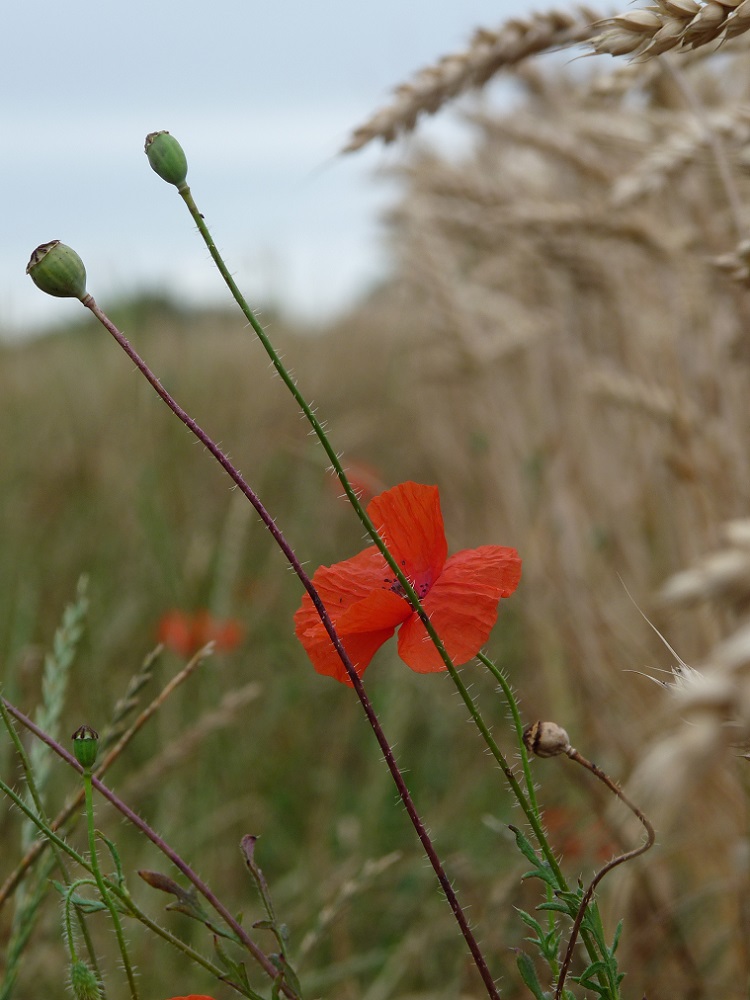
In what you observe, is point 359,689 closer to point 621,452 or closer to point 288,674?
point 288,674

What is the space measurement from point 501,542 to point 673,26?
2.20 meters

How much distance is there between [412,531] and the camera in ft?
1.84

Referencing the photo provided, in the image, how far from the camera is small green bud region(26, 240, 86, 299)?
426 millimetres

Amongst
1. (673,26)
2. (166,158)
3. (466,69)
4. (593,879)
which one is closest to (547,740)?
(593,879)

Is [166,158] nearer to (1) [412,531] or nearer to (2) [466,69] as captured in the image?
(1) [412,531]

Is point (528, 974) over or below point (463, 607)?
below

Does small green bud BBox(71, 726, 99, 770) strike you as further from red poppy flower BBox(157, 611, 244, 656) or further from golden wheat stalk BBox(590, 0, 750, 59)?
red poppy flower BBox(157, 611, 244, 656)

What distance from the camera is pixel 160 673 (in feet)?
5.88

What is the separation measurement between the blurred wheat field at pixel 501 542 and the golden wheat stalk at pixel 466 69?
14cm

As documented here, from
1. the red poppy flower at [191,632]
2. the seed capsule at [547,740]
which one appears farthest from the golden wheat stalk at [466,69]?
the red poppy flower at [191,632]

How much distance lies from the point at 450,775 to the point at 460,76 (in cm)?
140

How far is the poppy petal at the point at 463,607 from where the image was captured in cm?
49

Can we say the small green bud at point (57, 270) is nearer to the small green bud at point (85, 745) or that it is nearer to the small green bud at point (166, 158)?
the small green bud at point (166, 158)

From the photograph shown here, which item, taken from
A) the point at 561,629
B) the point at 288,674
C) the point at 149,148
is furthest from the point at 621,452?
the point at 149,148
